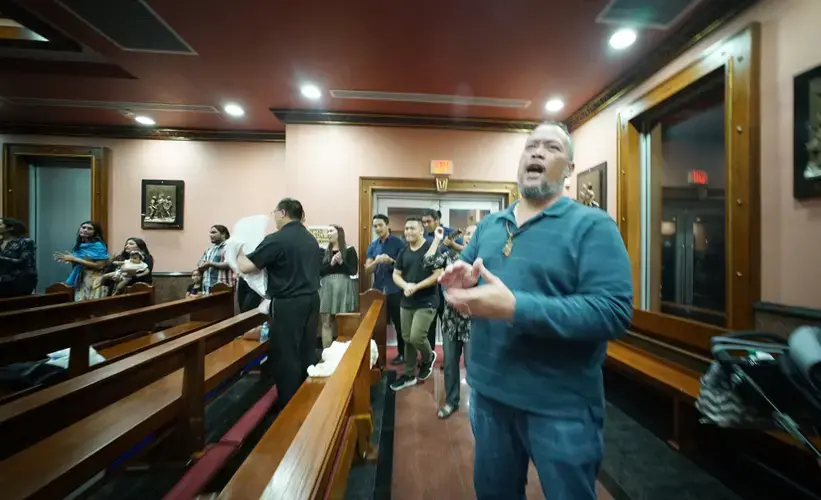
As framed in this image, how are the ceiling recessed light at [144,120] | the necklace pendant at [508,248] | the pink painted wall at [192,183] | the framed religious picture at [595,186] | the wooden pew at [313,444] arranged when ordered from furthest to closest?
the pink painted wall at [192,183] < the ceiling recessed light at [144,120] < the framed religious picture at [595,186] < the necklace pendant at [508,248] < the wooden pew at [313,444]

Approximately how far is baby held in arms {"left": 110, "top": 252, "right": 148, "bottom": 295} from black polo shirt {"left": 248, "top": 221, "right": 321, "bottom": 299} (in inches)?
104

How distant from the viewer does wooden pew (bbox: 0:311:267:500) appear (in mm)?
1192

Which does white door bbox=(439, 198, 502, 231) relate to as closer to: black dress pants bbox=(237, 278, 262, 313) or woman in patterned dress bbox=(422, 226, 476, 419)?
woman in patterned dress bbox=(422, 226, 476, 419)

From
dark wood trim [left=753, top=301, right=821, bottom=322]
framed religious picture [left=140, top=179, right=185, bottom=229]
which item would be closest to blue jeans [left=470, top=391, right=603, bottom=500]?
dark wood trim [left=753, top=301, right=821, bottom=322]

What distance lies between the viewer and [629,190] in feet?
10.9

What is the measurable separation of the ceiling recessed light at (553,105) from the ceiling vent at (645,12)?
4.49 feet

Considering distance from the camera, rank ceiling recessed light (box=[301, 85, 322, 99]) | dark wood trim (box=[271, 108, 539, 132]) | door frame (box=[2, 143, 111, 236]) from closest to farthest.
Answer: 1. ceiling recessed light (box=[301, 85, 322, 99])
2. dark wood trim (box=[271, 108, 539, 132])
3. door frame (box=[2, 143, 111, 236])

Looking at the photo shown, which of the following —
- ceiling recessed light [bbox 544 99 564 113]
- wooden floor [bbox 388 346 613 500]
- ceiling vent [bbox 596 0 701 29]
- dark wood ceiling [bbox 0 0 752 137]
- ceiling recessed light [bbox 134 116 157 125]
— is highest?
ceiling recessed light [bbox 134 116 157 125]

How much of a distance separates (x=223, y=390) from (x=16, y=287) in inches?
92.9

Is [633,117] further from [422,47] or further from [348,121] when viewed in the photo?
[348,121]

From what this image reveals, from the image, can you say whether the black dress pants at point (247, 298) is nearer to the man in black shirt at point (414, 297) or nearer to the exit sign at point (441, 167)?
the man in black shirt at point (414, 297)

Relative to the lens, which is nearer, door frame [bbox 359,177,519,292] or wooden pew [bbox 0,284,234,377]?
wooden pew [bbox 0,284,234,377]

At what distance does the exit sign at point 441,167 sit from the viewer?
4.54m

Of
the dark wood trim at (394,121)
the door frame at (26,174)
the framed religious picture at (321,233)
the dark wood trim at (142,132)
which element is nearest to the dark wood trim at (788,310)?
the dark wood trim at (394,121)
